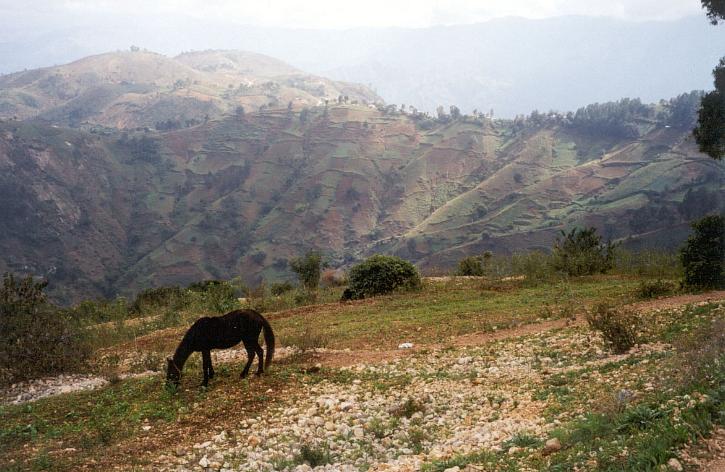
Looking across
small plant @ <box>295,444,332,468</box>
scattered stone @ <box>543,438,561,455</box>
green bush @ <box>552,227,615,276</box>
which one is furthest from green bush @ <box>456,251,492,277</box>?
scattered stone @ <box>543,438,561,455</box>

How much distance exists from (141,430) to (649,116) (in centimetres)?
17259

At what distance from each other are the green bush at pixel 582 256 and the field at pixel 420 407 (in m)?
9.99

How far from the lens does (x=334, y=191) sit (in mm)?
154125

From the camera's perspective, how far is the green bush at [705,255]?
1738 centimetres

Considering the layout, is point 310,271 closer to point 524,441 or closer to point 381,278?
point 381,278


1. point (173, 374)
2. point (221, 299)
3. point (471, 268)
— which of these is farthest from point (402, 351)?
point (471, 268)

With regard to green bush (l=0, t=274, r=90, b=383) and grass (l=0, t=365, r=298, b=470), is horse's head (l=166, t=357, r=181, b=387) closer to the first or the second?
grass (l=0, t=365, r=298, b=470)

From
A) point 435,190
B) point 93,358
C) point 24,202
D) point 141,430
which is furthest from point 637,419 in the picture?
point 24,202

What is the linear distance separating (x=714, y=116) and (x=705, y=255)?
4.92 meters

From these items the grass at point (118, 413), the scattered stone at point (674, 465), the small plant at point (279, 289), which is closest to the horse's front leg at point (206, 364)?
the grass at point (118, 413)

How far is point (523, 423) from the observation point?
7586 mm

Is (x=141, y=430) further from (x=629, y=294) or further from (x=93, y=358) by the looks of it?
(x=629, y=294)

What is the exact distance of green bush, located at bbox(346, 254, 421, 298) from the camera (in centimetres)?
2722

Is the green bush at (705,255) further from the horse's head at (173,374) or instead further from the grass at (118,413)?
the horse's head at (173,374)
